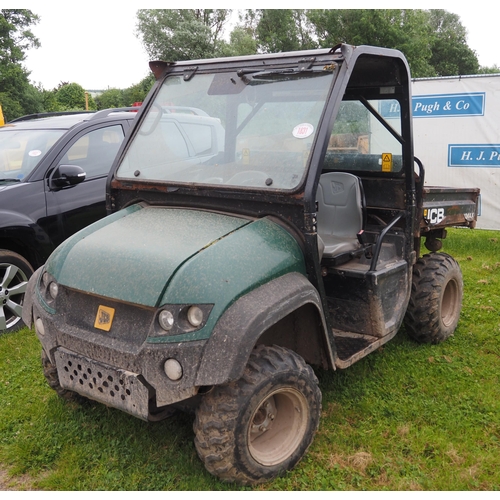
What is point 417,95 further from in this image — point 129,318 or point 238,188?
point 129,318

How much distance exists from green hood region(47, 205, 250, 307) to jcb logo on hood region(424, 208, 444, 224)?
1.92 metres

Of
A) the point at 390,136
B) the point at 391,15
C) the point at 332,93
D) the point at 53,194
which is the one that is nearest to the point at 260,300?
the point at 332,93

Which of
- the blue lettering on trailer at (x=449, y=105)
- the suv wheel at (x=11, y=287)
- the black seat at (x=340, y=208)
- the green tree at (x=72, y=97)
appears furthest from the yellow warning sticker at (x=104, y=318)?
the green tree at (x=72, y=97)

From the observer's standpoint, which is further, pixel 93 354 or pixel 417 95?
pixel 417 95

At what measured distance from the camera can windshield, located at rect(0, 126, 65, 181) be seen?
5637 mm

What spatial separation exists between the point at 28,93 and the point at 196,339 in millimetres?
28906

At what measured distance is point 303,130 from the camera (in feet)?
11.2

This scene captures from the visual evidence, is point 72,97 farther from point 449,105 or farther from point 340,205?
point 340,205

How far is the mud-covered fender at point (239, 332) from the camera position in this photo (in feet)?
8.83

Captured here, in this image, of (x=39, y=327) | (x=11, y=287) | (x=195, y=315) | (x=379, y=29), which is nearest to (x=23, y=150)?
(x=11, y=287)

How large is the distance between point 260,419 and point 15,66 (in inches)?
1129

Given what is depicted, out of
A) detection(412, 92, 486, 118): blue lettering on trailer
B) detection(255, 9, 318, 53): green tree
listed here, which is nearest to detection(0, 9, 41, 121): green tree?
detection(255, 9, 318, 53): green tree

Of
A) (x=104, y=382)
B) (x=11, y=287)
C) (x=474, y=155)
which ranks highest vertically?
(x=474, y=155)

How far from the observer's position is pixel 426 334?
4816mm
